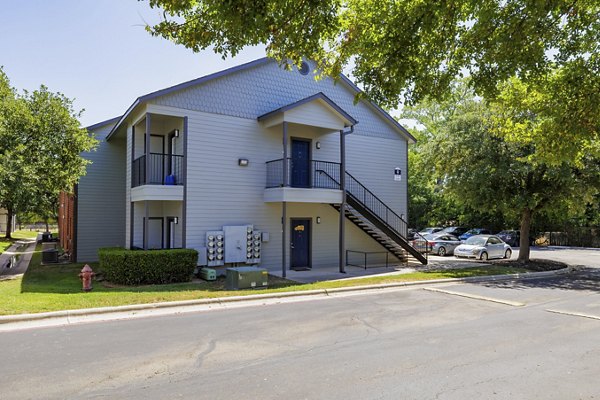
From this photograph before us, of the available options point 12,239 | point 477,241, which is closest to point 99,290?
point 477,241

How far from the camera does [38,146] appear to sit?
52.4 ft

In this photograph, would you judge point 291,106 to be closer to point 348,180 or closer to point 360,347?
point 348,180

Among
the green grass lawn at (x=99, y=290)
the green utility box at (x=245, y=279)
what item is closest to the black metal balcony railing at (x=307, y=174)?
the green grass lawn at (x=99, y=290)

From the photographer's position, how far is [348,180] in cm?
1894

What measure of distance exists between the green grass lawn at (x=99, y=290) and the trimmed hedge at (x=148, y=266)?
45 cm

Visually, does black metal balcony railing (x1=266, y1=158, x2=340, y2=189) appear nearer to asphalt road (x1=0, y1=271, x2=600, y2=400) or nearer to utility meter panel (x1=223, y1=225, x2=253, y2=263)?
utility meter panel (x1=223, y1=225, x2=253, y2=263)

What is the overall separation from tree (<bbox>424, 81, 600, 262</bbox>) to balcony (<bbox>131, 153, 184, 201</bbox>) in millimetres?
12516

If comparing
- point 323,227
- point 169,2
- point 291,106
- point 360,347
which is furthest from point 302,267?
point 169,2

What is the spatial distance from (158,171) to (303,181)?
18.8 ft

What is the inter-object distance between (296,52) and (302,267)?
11.5 m

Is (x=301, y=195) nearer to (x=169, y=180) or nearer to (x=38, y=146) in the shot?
(x=169, y=180)

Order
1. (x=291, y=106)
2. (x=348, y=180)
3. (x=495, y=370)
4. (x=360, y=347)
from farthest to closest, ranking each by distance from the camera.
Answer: (x=348, y=180), (x=291, y=106), (x=360, y=347), (x=495, y=370)

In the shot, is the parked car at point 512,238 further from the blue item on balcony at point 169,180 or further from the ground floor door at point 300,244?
the blue item on balcony at point 169,180

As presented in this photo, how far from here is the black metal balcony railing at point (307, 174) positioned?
54.2 ft
